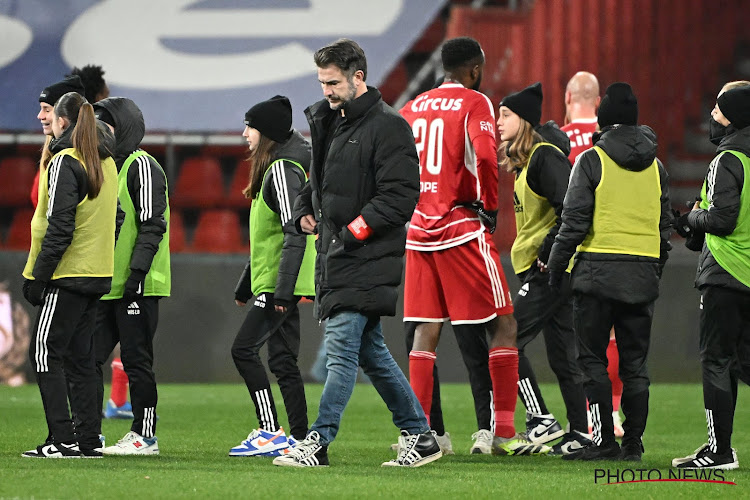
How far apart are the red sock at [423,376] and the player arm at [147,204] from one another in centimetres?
140

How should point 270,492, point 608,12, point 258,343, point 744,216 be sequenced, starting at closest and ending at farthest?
point 270,492
point 744,216
point 258,343
point 608,12

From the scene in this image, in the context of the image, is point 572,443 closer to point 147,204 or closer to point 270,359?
point 270,359

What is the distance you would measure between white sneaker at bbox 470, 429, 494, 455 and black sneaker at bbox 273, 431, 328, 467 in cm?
119

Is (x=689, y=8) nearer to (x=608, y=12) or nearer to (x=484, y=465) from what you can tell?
(x=608, y=12)

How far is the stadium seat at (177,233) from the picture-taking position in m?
13.0

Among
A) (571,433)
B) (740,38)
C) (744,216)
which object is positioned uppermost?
(740,38)

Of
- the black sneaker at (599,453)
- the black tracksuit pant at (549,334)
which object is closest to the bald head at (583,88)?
the black tracksuit pant at (549,334)

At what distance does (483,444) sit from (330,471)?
4.30 ft

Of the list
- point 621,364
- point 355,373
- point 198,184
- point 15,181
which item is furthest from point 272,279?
point 15,181

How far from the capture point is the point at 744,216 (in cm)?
563

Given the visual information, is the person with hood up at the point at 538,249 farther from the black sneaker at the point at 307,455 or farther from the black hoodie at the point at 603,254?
the black sneaker at the point at 307,455

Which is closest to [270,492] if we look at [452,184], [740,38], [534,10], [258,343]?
[258,343]

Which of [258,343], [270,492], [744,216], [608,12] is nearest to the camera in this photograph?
[270,492]

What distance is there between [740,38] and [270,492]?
10.8 m
